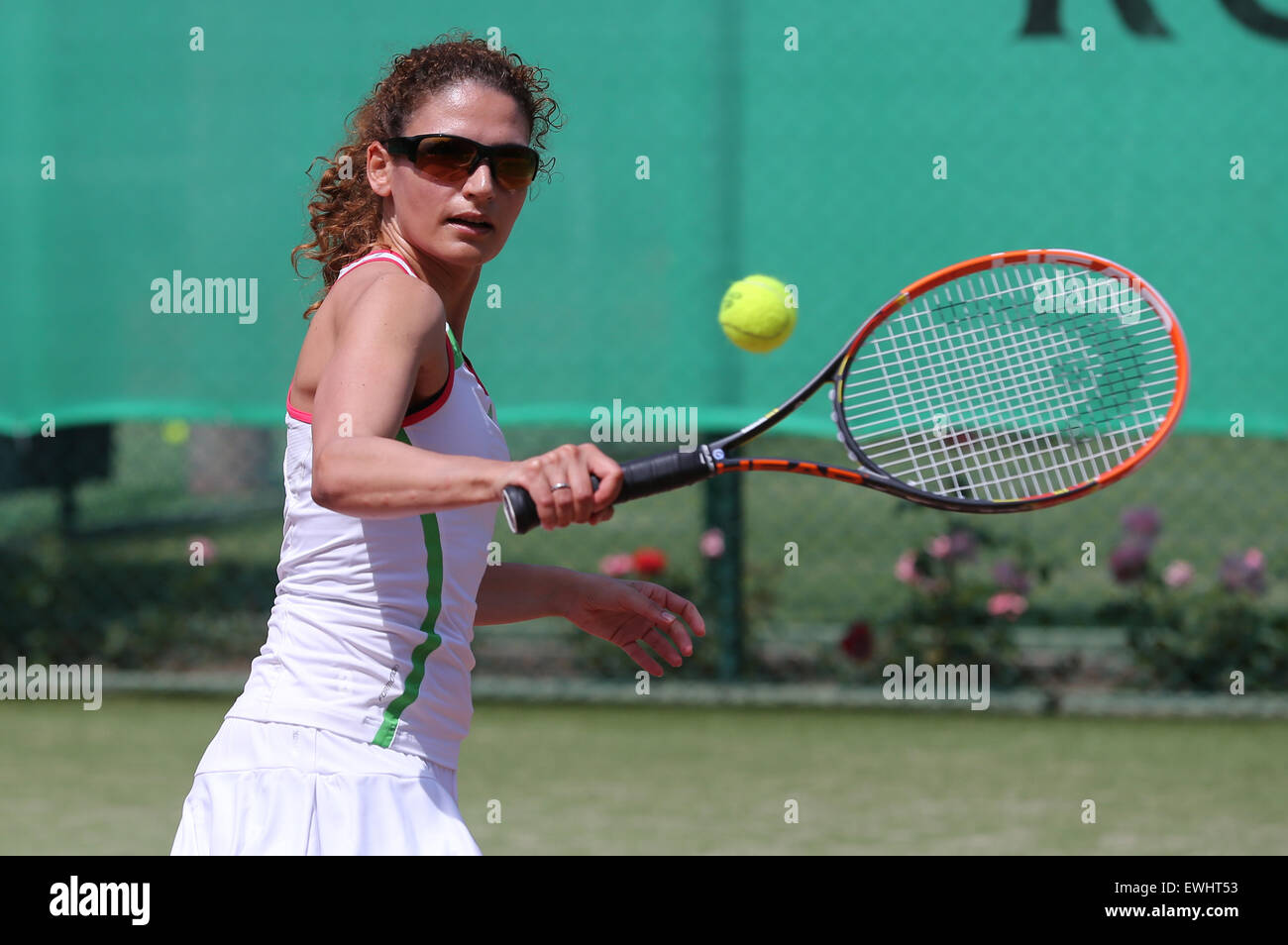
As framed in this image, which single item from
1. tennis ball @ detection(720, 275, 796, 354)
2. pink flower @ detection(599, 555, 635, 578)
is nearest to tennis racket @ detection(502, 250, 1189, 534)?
tennis ball @ detection(720, 275, 796, 354)

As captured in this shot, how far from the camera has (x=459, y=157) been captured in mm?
1995

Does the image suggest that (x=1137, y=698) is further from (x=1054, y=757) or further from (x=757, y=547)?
(x=757, y=547)

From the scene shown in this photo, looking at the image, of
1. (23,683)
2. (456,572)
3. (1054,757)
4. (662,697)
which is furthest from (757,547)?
(456,572)

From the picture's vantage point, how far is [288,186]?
207 inches

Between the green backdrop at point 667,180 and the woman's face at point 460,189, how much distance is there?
3.03m

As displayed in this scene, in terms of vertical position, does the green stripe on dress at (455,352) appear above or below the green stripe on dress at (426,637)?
above

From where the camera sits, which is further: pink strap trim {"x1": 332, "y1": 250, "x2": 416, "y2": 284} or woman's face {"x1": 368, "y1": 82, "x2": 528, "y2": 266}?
woman's face {"x1": 368, "y1": 82, "x2": 528, "y2": 266}

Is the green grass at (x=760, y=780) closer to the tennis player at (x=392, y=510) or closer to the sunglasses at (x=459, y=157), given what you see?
the tennis player at (x=392, y=510)

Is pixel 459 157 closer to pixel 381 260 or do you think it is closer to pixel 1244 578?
pixel 381 260

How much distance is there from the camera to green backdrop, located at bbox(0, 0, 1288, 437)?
496cm

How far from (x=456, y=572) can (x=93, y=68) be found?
3.91m

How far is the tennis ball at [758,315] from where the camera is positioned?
157 inches

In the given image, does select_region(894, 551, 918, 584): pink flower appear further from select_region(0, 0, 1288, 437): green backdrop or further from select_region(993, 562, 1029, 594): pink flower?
select_region(0, 0, 1288, 437): green backdrop

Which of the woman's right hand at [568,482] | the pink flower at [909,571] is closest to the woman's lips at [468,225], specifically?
the woman's right hand at [568,482]
